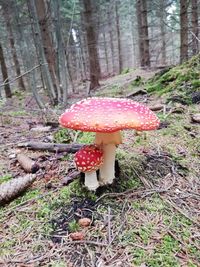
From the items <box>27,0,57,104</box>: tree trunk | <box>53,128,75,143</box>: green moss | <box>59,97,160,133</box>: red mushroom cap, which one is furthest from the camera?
<box>27,0,57,104</box>: tree trunk

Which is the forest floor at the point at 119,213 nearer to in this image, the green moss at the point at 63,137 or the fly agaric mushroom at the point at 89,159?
the fly agaric mushroom at the point at 89,159

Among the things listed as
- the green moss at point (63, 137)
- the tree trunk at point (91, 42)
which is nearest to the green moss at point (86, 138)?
the green moss at point (63, 137)

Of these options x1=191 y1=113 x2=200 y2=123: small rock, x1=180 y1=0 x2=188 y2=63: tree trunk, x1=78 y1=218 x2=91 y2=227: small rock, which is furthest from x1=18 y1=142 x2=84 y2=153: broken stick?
x1=180 y1=0 x2=188 y2=63: tree trunk

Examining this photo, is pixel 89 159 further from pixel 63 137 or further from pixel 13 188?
pixel 63 137

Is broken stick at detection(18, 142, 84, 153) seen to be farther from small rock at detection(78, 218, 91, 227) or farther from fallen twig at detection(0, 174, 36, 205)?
small rock at detection(78, 218, 91, 227)

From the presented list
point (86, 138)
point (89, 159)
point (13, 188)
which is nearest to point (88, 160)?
point (89, 159)

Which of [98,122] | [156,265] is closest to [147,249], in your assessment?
[156,265]
